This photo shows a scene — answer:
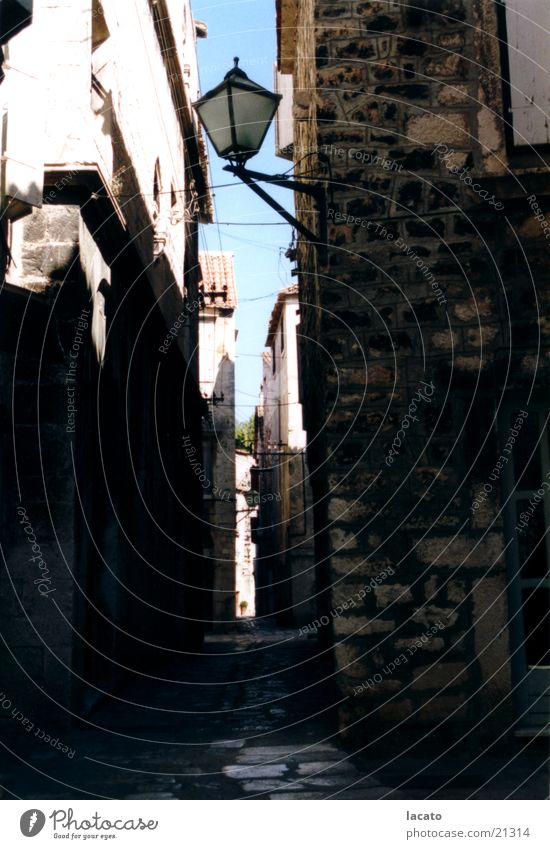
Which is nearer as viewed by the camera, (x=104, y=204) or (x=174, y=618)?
(x=104, y=204)

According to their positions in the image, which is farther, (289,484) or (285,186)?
(289,484)

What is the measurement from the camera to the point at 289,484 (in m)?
22.7

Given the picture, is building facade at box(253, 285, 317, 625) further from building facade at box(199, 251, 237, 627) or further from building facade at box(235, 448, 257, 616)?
building facade at box(235, 448, 257, 616)

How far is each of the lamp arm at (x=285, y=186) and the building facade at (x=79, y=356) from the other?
4.79 feet

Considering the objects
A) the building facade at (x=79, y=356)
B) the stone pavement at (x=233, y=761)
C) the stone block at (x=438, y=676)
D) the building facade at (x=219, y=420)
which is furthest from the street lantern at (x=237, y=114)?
the building facade at (x=219, y=420)

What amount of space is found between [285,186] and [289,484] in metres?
17.0

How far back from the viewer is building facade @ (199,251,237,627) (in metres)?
22.3

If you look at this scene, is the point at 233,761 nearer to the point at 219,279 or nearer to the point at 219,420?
the point at 219,420

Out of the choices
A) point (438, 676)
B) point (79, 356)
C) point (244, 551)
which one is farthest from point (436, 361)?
point (244, 551)

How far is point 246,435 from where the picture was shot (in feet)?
128

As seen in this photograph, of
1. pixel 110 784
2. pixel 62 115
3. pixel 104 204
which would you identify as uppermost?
pixel 62 115
